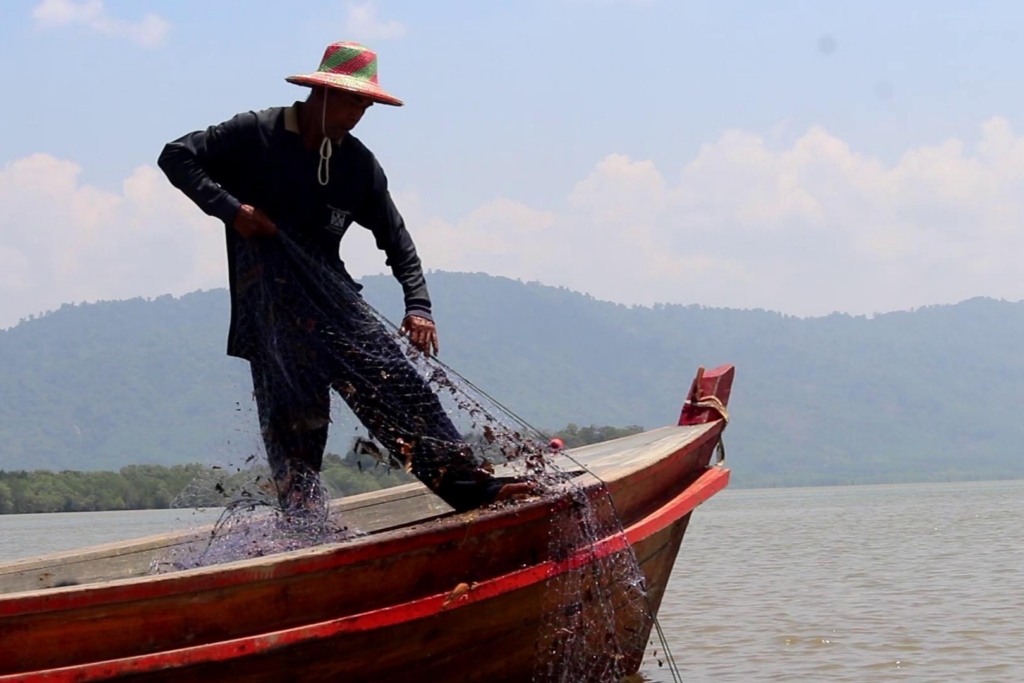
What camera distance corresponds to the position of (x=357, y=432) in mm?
5387

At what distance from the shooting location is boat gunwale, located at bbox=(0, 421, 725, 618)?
152 inches

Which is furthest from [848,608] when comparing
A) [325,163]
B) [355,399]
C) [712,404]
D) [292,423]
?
[325,163]

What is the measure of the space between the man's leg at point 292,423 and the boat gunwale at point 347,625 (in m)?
0.84

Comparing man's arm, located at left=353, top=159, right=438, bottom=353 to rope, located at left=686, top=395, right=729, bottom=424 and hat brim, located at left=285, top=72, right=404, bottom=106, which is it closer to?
hat brim, located at left=285, top=72, right=404, bottom=106

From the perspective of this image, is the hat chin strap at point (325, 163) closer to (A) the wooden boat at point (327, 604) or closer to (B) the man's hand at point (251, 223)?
(B) the man's hand at point (251, 223)

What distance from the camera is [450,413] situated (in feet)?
17.8

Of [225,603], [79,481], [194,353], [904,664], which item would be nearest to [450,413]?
[225,603]

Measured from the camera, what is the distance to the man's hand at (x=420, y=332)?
5.36m

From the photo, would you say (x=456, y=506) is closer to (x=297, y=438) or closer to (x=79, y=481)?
(x=297, y=438)

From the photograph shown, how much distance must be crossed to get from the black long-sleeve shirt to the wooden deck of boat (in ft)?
3.71

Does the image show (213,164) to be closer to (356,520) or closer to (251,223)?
(251,223)

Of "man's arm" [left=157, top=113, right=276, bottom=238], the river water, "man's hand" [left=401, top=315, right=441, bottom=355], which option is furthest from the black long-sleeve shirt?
the river water

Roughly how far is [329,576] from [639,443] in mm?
3458

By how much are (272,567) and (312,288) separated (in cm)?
127
